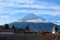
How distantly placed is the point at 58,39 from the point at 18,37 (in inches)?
423

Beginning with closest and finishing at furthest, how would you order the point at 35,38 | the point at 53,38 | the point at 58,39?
1. the point at 58,39
2. the point at 53,38
3. the point at 35,38

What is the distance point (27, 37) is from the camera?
82.2 ft

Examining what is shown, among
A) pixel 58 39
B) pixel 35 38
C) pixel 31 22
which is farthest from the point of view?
pixel 31 22

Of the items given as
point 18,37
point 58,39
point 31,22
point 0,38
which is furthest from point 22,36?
point 31,22

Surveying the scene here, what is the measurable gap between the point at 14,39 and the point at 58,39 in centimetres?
1090

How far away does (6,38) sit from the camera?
2523 cm

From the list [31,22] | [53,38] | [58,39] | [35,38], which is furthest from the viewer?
[31,22]

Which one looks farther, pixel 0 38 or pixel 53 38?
pixel 0 38

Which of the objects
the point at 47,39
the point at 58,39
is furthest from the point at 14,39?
the point at 58,39

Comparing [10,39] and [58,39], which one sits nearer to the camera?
[58,39]

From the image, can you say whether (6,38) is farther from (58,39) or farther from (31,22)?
(31,22)

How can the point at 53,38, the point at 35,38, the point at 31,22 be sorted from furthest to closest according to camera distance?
1. the point at 31,22
2. the point at 35,38
3. the point at 53,38

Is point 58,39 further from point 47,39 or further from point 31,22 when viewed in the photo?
point 31,22

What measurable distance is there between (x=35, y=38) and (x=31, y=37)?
21.0 inches
